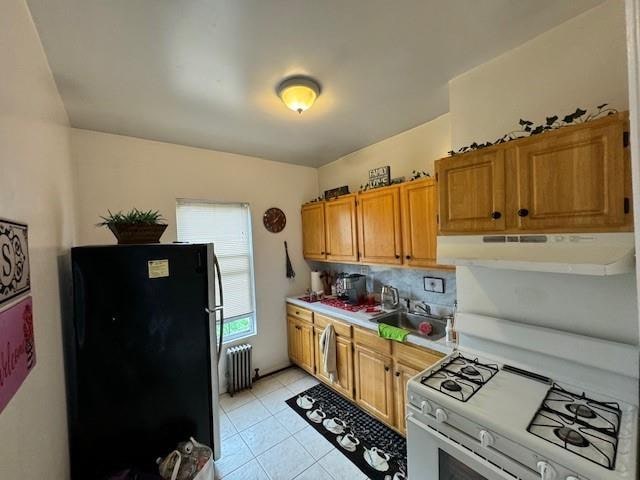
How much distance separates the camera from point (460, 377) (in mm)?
1433

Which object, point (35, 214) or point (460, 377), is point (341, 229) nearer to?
point (460, 377)

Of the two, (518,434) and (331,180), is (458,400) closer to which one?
(518,434)

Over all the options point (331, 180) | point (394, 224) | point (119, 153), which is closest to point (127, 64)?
point (119, 153)

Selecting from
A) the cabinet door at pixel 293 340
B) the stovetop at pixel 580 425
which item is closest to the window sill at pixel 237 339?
the cabinet door at pixel 293 340

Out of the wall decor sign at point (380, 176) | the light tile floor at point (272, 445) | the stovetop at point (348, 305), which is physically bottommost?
the light tile floor at point (272, 445)

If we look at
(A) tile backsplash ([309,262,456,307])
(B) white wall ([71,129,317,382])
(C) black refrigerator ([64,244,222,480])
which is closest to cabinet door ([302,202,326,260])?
(B) white wall ([71,129,317,382])

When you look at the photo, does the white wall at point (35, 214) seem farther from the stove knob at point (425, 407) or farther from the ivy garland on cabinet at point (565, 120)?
the ivy garland on cabinet at point (565, 120)

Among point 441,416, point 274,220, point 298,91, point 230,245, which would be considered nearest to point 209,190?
A: point 230,245

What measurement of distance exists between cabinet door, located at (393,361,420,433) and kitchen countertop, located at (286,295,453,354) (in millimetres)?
240

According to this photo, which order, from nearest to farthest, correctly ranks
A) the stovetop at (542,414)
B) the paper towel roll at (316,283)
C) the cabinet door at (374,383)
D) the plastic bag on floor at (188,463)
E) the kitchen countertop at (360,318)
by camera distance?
the stovetop at (542,414)
the plastic bag on floor at (188,463)
the kitchen countertop at (360,318)
the cabinet door at (374,383)
the paper towel roll at (316,283)

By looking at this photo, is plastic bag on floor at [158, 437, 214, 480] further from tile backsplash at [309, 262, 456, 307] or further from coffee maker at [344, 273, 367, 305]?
tile backsplash at [309, 262, 456, 307]

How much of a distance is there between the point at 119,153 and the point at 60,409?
1.97 m

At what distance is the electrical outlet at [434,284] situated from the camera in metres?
2.32

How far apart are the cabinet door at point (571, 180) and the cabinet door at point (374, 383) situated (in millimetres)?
1480
